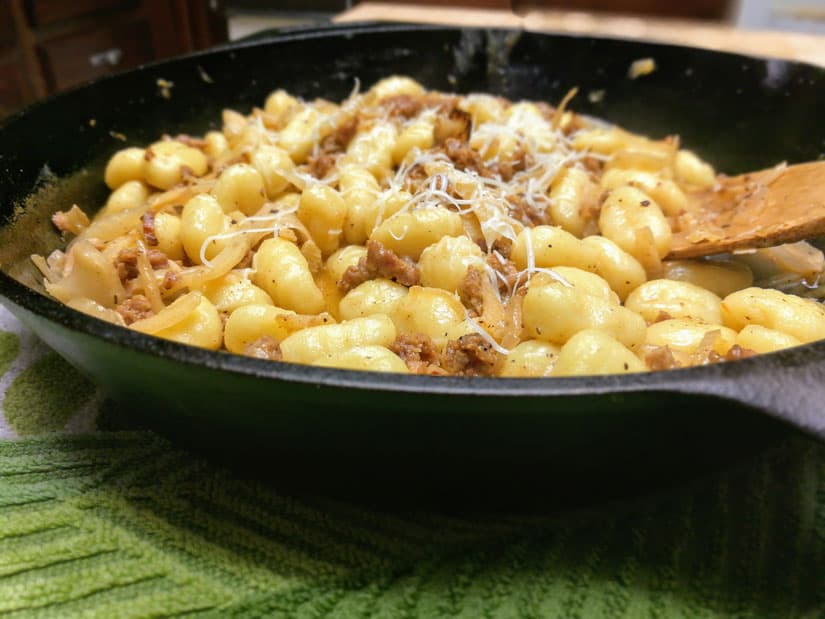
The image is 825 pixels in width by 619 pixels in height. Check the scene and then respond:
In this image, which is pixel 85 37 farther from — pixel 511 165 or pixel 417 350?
pixel 417 350

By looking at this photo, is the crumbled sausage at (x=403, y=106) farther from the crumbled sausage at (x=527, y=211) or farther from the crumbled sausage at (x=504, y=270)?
the crumbled sausage at (x=504, y=270)

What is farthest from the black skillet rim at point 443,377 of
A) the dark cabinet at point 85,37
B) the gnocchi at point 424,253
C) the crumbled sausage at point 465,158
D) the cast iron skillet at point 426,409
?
the dark cabinet at point 85,37

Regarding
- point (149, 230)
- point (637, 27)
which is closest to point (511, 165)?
point (149, 230)

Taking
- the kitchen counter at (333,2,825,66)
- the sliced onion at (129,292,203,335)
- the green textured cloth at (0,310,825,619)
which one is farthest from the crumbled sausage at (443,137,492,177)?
the kitchen counter at (333,2,825,66)

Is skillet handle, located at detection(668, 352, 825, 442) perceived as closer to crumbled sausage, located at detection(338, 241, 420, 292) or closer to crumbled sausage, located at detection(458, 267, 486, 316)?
crumbled sausage, located at detection(458, 267, 486, 316)

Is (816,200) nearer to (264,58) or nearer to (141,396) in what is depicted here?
(141,396)

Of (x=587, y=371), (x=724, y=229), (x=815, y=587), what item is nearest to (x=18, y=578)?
(x=587, y=371)
